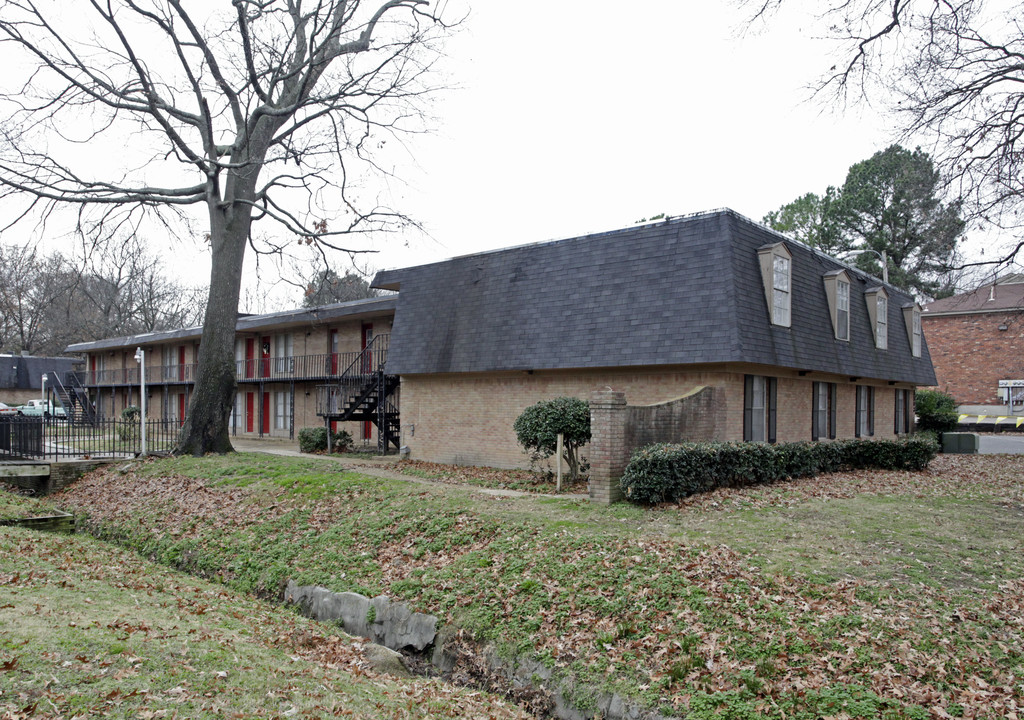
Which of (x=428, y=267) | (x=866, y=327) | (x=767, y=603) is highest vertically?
(x=428, y=267)

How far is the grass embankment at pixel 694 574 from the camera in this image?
20.1 ft

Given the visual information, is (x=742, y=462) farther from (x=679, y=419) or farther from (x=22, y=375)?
(x=22, y=375)

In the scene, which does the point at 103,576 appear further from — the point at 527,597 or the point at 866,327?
the point at 866,327

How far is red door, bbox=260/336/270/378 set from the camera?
108 ft

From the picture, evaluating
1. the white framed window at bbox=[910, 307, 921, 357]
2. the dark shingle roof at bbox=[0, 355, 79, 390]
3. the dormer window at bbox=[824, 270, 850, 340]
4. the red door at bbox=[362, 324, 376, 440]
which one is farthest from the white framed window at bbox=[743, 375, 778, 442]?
the dark shingle roof at bbox=[0, 355, 79, 390]

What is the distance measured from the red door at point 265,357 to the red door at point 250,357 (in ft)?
1.89

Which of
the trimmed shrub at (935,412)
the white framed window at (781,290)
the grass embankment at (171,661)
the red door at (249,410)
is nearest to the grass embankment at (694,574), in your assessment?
the grass embankment at (171,661)

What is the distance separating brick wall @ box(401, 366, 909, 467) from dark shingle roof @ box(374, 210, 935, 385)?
71 cm

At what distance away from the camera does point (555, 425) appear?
14.7 meters

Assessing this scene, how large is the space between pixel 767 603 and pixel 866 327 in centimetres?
1691

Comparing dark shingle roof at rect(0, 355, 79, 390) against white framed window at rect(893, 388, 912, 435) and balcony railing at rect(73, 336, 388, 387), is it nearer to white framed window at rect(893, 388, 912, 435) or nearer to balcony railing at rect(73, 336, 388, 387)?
balcony railing at rect(73, 336, 388, 387)

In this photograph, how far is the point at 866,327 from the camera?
851 inches

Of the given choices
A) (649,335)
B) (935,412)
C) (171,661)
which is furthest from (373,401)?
(935,412)

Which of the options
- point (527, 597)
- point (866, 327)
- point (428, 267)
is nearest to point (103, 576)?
point (527, 597)
